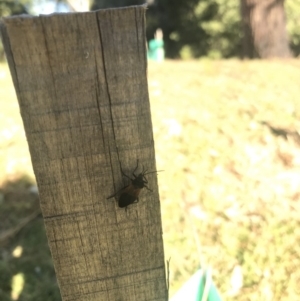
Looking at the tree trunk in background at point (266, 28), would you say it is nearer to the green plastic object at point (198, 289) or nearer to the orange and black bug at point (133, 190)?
the green plastic object at point (198, 289)

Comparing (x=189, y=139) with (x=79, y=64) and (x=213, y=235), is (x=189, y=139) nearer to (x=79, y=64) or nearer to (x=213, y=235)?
(x=213, y=235)

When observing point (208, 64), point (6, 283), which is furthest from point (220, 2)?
point (6, 283)

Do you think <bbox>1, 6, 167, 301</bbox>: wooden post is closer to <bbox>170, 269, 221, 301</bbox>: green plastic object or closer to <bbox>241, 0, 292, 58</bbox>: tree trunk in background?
<bbox>170, 269, 221, 301</bbox>: green plastic object

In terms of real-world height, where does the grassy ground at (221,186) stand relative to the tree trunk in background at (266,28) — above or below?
below

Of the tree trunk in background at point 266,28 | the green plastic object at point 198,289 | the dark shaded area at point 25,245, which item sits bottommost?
the dark shaded area at point 25,245

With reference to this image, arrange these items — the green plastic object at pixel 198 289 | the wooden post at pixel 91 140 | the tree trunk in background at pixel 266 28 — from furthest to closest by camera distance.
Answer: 1. the tree trunk in background at pixel 266 28
2. the green plastic object at pixel 198 289
3. the wooden post at pixel 91 140

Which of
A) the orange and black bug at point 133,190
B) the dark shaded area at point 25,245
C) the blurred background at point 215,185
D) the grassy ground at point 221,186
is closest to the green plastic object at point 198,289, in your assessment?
the blurred background at point 215,185

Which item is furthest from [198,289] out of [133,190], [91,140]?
[91,140]
